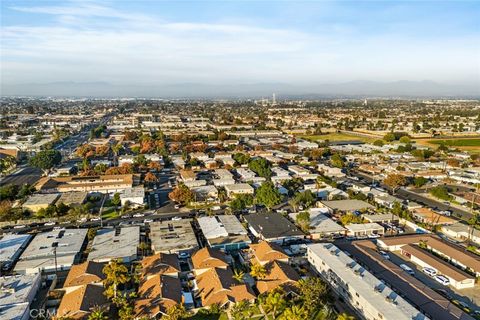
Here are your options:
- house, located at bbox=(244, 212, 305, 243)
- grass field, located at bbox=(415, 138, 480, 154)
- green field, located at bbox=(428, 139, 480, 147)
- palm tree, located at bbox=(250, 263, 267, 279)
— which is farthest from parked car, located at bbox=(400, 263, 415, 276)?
green field, located at bbox=(428, 139, 480, 147)

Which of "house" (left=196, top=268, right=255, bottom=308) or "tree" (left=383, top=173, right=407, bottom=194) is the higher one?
"tree" (left=383, top=173, right=407, bottom=194)

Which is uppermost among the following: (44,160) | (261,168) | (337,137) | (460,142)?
(44,160)

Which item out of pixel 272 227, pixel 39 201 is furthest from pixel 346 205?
pixel 39 201

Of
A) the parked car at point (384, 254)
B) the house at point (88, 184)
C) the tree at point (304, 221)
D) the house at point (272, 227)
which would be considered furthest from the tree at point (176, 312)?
the house at point (88, 184)

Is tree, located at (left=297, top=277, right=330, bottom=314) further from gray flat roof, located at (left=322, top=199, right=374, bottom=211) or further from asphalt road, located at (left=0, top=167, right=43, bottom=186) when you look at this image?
asphalt road, located at (left=0, top=167, right=43, bottom=186)

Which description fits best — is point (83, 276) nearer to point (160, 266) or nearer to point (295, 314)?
point (160, 266)

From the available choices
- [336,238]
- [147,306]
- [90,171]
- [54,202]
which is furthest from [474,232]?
[90,171]
